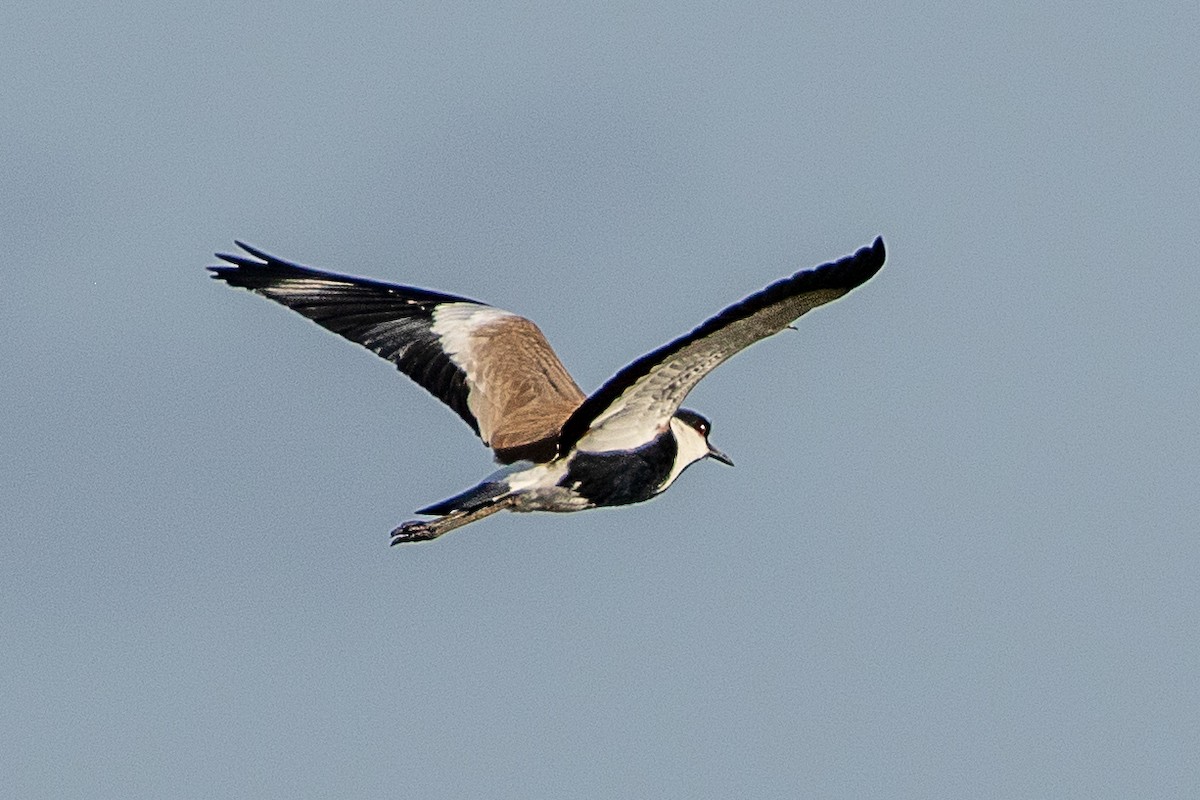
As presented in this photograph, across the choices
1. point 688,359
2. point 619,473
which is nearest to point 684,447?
point 619,473

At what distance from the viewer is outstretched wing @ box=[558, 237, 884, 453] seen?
10.5 meters

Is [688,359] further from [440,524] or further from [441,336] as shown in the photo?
[441,336]

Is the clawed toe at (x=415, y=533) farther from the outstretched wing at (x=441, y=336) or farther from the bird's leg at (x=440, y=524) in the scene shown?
the outstretched wing at (x=441, y=336)

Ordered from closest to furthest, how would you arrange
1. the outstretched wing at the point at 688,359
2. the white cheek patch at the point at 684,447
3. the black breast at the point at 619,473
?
the outstretched wing at the point at 688,359, the black breast at the point at 619,473, the white cheek patch at the point at 684,447

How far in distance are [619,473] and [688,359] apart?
158cm

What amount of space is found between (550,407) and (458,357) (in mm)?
1018

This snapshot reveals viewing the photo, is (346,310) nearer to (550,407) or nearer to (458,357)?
(458,357)

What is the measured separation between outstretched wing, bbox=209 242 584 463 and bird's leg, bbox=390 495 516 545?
1335 millimetres

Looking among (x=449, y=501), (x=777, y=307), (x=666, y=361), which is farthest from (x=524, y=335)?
(x=777, y=307)

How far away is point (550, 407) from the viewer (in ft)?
47.6

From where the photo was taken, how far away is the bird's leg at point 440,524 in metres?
13.0

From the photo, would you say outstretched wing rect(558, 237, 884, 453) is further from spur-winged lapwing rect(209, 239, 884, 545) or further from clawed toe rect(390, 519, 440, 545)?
clawed toe rect(390, 519, 440, 545)

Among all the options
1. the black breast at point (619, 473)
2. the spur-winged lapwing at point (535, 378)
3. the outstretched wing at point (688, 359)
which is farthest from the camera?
the black breast at point (619, 473)

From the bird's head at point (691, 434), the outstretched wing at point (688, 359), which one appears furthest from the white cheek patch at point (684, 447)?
the outstretched wing at point (688, 359)
